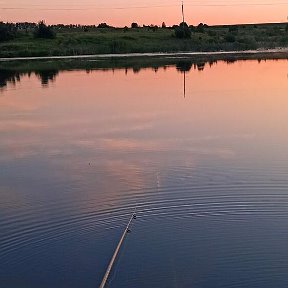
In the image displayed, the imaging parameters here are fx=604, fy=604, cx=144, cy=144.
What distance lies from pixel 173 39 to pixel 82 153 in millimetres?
52839

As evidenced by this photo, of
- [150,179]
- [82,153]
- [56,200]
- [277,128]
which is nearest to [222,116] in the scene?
[277,128]

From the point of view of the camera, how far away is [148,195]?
896 cm

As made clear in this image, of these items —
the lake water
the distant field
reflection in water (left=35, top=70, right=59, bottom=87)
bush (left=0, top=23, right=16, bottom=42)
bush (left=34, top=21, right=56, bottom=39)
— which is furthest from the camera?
bush (left=34, top=21, right=56, bottom=39)

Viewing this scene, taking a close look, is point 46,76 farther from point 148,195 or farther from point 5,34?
point 5,34

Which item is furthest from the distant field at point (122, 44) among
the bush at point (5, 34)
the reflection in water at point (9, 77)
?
the reflection in water at point (9, 77)

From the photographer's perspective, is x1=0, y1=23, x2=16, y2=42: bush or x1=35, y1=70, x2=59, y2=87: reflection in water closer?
x1=35, y1=70, x2=59, y2=87: reflection in water

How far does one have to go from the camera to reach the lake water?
6.57 m

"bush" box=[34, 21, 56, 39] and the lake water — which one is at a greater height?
"bush" box=[34, 21, 56, 39]

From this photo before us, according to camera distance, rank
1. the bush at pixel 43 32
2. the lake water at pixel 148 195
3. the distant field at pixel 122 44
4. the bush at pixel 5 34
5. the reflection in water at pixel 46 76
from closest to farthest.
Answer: the lake water at pixel 148 195 → the reflection in water at pixel 46 76 → the distant field at pixel 122 44 → the bush at pixel 5 34 → the bush at pixel 43 32

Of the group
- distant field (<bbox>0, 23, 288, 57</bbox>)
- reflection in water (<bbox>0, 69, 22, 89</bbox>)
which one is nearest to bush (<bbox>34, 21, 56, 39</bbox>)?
distant field (<bbox>0, 23, 288, 57</bbox>)

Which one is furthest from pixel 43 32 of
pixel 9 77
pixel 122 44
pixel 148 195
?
pixel 148 195

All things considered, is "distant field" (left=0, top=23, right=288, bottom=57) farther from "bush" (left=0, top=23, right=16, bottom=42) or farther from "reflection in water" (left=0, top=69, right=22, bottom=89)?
"reflection in water" (left=0, top=69, right=22, bottom=89)

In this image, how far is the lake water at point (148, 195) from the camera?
6570 millimetres

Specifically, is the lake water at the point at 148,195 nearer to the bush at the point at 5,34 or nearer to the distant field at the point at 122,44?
the distant field at the point at 122,44
